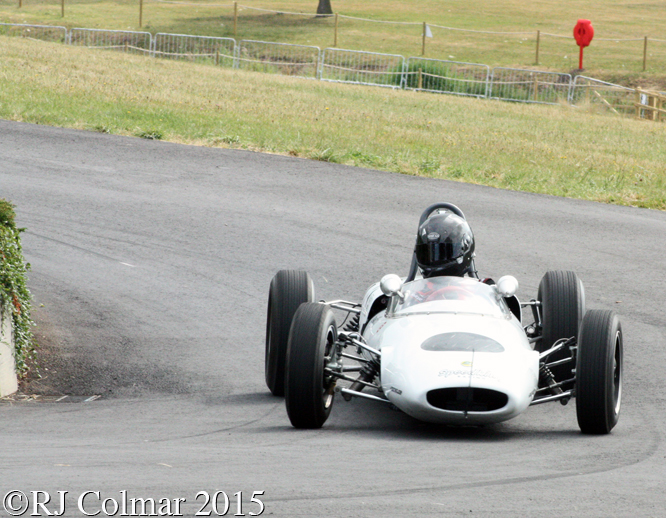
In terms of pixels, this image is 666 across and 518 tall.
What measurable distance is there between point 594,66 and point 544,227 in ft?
112

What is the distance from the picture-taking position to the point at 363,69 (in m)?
38.5

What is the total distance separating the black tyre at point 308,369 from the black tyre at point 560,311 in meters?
2.02

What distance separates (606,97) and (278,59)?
14.1m

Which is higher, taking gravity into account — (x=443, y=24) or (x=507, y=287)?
(x=443, y=24)

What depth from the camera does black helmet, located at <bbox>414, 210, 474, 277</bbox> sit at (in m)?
6.82

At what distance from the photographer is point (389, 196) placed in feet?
47.1

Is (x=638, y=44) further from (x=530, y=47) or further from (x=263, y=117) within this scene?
(x=263, y=117)

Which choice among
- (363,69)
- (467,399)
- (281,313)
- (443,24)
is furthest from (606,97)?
(467,399)

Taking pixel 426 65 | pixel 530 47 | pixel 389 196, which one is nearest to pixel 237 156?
pixel 389 196

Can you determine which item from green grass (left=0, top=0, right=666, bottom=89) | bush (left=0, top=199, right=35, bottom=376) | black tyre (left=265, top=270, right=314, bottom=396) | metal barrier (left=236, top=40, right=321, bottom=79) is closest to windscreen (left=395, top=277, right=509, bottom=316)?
black tyre (left=265, top=270, right=314, bottom=396)

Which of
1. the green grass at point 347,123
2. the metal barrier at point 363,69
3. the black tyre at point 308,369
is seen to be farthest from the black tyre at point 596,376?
the metal barrier at point 363,69

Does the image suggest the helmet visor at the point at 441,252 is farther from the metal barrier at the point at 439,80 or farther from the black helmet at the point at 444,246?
the metal barrier at the point at 439,80

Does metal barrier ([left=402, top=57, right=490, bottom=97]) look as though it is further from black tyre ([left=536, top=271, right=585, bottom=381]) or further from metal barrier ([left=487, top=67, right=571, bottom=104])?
black tyre ([left=536, top=271, right=585, bottom=381])

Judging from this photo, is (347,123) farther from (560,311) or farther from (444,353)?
(444,353)
